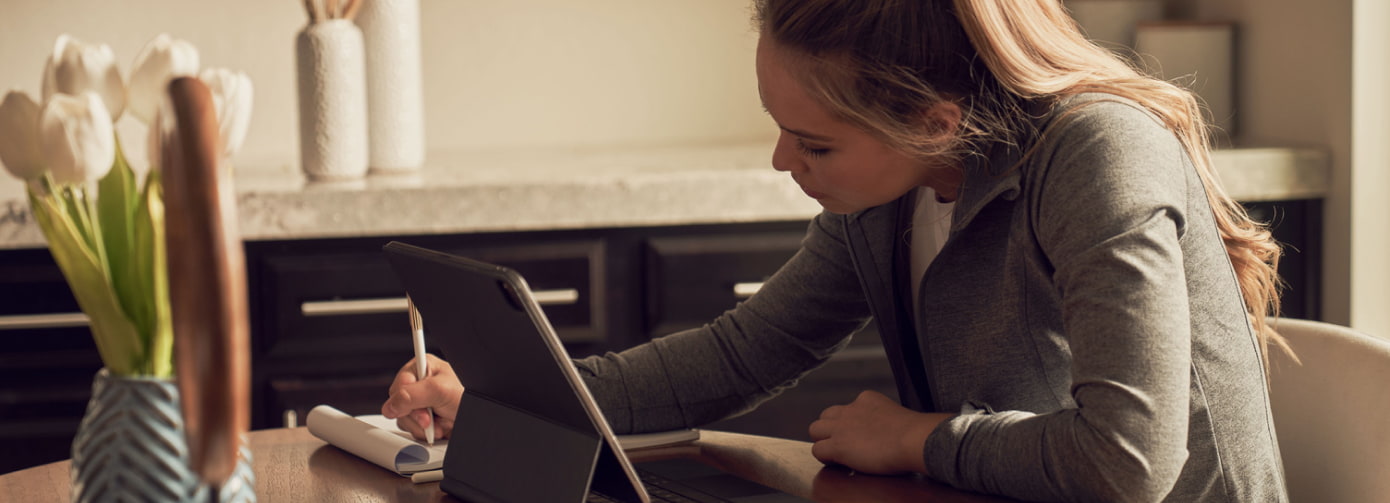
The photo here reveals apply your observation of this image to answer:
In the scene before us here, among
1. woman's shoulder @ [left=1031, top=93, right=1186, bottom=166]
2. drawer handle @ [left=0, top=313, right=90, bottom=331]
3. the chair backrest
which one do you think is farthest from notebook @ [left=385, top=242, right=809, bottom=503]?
drawer handle @ [left=0, top=313, right=90, bottom=331]

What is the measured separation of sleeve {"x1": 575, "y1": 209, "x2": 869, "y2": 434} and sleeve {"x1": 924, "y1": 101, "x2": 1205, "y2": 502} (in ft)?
0.94

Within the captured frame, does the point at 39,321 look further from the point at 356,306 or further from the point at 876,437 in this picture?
the point at 876,437

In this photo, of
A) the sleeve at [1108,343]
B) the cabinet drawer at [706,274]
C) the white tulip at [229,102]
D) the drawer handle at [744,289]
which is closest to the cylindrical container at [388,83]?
the cabinet drawer at [706,274]

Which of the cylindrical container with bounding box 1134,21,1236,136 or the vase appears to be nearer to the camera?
the vase

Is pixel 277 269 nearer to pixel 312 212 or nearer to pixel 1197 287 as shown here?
pixel 312 212

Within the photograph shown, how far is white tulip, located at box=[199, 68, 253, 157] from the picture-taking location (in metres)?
0.70

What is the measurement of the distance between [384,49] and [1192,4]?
1.43m

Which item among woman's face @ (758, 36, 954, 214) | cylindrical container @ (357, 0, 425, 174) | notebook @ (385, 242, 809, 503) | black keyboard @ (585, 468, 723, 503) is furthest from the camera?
cylindrical container @ (357, 0, 425, 174)

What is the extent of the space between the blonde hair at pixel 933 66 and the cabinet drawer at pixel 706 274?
3.07ft

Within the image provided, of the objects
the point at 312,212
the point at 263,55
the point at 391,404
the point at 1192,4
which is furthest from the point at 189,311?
the point at 1192,4

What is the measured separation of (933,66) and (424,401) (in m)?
0.50

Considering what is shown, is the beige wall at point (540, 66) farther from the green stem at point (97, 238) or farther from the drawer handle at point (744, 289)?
the green stem at point (97, 238)

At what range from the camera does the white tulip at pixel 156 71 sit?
717mm

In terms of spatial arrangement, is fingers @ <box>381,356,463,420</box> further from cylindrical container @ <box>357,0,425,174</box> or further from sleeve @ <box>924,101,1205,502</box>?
cylindrical container @ <box>357,0,425,174</box>
